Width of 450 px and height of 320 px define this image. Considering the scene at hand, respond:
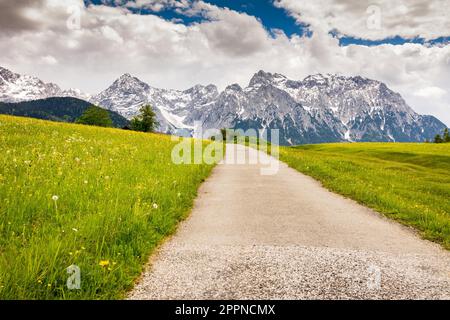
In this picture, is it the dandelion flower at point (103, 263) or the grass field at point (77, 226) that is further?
the dandelion flower at point (103, 263)

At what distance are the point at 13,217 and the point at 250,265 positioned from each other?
4814 mm

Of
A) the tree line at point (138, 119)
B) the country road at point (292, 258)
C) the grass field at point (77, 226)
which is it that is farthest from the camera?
the tree line at point (138, 119)

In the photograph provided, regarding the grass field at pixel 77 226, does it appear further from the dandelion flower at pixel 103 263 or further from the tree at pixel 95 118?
the tree at pixel 95 118

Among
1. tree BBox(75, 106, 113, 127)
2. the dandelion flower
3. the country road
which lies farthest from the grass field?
tree BBox(75, 106, 113, 127)

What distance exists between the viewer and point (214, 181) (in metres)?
17.6

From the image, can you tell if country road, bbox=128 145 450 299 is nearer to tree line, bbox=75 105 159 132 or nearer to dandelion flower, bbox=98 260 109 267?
dandelion flower, bbox=98 260 109 267

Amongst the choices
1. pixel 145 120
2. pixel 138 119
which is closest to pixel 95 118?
pixel 138 119

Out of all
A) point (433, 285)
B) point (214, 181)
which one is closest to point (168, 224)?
point (433, 285)

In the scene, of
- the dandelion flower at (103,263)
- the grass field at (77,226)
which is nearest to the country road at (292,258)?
the grass field at (77,226)

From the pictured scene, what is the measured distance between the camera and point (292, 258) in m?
6.48

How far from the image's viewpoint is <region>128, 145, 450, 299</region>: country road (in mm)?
5137

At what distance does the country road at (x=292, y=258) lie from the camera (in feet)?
16.9

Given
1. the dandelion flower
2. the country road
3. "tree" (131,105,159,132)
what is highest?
"tree" (131,105,159,132)
